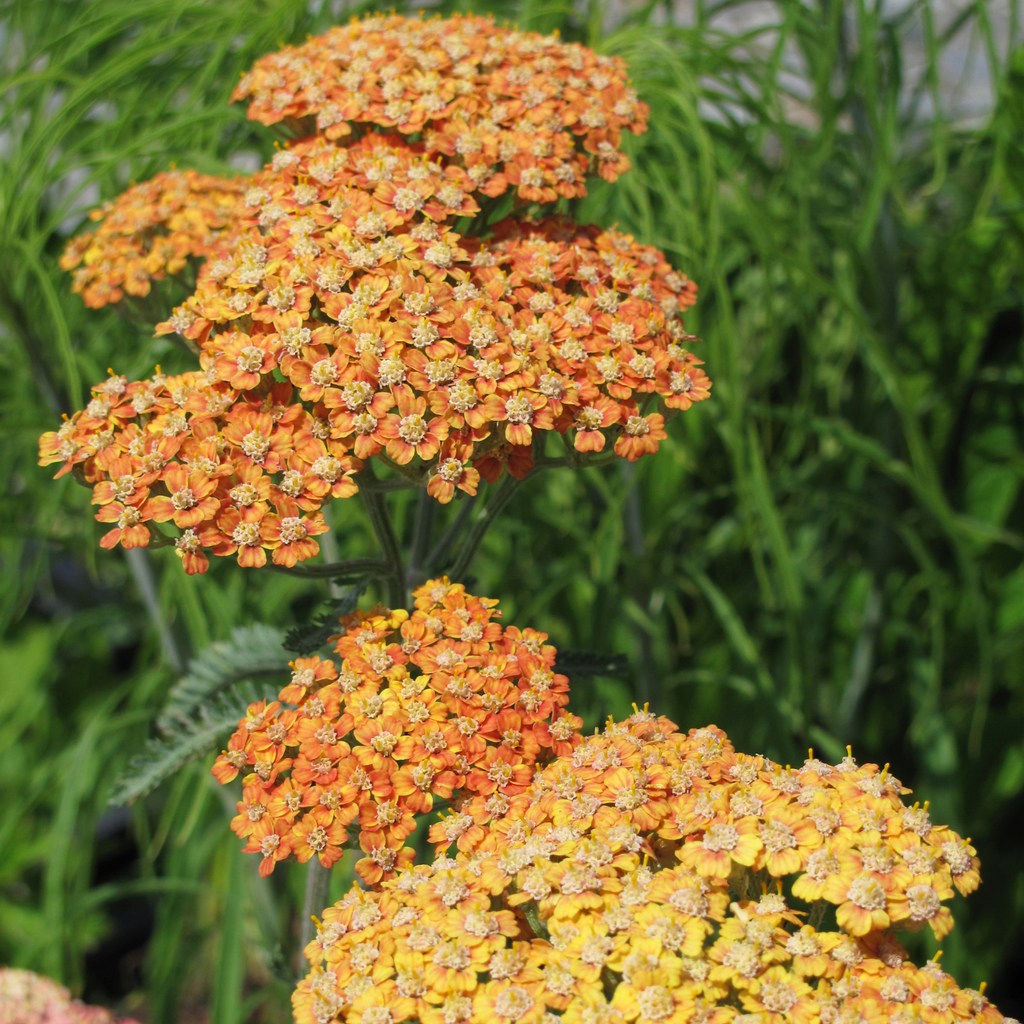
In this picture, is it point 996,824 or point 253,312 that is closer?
point 253,312

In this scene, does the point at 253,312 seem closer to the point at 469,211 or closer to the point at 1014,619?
the point at 469,211

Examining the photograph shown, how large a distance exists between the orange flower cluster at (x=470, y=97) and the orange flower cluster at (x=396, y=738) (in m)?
0.31

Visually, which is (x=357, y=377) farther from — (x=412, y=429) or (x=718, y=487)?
(x=718, y=487)

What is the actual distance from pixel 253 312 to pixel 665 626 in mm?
952

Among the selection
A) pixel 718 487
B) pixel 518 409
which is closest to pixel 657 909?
pixel 518 409

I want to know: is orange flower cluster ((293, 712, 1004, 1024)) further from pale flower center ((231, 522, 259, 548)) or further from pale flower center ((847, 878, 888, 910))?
pale flower center ((231, 522, 259, 548))

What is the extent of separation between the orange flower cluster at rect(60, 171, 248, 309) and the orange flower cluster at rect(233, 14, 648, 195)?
0.34ft

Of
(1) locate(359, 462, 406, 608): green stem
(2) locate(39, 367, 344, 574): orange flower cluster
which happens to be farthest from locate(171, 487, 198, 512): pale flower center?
(1) locate(359, 462, 406, 608): green stem

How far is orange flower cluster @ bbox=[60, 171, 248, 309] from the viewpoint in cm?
77

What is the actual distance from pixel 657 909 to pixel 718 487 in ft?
2.76

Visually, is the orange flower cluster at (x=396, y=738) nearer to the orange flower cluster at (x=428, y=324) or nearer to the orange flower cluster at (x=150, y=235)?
the orange flower cluster at (x=428, y=324)

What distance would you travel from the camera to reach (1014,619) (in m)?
1.31

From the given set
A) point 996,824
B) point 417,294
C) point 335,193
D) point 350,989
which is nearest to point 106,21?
point 335,193

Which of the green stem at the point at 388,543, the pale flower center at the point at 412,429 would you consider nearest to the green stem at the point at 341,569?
the green stem at the point at 388,543
